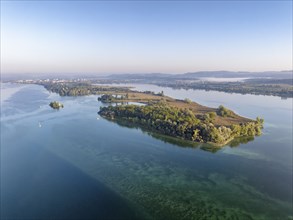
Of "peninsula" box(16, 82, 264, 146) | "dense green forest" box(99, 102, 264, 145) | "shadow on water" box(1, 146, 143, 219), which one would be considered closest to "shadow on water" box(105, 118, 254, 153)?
"peninsula" box(16, 82, 264, 146)

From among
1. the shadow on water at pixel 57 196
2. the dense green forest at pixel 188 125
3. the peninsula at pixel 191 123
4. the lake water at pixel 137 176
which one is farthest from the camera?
the peninsula at pixel 191 123

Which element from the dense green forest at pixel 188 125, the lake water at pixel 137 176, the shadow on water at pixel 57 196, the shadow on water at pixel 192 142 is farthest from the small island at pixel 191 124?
the shadow on water at pixel 57 196

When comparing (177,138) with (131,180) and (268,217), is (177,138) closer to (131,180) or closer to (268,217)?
(131,180)

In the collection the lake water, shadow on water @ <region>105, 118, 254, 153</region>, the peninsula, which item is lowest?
the lake water

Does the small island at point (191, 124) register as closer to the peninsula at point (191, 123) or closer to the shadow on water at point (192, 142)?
the peninsula at point (191, 123)

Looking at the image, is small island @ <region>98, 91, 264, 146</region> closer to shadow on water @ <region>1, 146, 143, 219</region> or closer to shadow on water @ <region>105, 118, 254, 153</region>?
shadow on water @ <region>105, 118, 254, 153</region>
